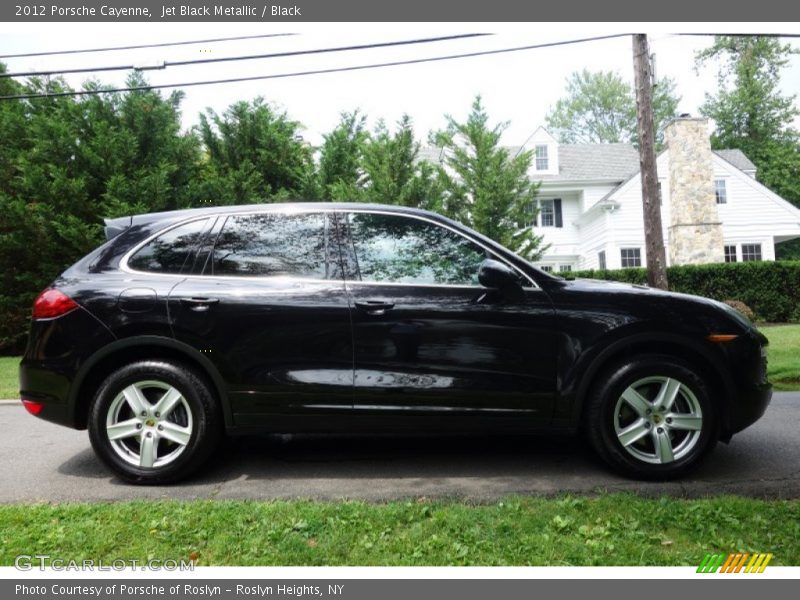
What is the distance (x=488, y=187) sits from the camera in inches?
741

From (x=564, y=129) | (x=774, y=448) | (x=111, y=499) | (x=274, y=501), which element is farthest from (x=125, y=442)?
(x=564, y=129)

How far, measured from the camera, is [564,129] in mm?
51844

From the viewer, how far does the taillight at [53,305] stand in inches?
143

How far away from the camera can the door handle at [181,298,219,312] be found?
11.9 feet

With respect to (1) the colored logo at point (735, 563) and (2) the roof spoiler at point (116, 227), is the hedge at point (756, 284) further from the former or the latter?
(2) the roof spoiler at point (116, 227)

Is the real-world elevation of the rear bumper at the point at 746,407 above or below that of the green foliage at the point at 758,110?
below

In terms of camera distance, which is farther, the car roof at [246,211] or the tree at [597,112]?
the tree at [597,112]

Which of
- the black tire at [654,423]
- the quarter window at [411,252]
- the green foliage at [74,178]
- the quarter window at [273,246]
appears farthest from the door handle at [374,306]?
the green foliage at [74,178]

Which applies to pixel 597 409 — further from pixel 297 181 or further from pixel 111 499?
pixel 297 181

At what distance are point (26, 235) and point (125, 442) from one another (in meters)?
13.6

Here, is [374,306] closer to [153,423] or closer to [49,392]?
[153,423]

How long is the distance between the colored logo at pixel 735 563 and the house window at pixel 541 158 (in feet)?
85.4

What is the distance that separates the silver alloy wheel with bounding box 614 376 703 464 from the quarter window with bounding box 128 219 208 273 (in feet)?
9.64

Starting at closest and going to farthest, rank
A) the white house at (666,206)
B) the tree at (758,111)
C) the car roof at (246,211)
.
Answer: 1. the car roof at (246,211)
2. the white house at (666,206)
3. the tree at (758,111)
